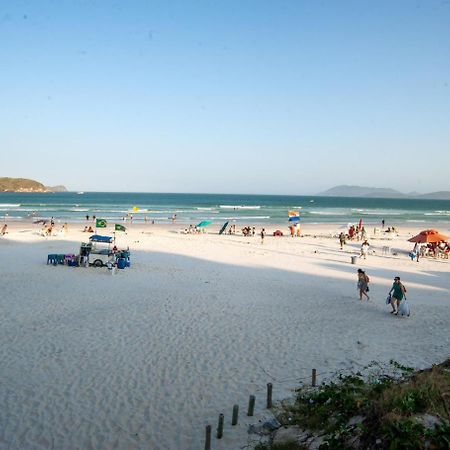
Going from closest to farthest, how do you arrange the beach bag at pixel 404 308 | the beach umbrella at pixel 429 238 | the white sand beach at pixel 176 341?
the white sand beach at pixel 176 341
the beach bag at pixel 404 308
the beach umbrella at pixel 429 238

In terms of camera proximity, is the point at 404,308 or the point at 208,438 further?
the point at 404,308

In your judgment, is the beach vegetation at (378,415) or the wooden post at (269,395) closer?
the beach vegetation at (378,415)

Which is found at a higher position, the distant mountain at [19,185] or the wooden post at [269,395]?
the distant mountain at [19,185]

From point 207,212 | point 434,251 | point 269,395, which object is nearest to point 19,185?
point 207,212

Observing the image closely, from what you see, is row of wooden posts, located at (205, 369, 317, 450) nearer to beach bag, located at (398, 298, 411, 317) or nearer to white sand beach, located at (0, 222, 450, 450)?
white sand beach, located at (0, 222, 450, 450)

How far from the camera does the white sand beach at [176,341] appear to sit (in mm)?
6352

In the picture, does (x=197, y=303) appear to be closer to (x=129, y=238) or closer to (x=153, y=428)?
(x=153, y=428)

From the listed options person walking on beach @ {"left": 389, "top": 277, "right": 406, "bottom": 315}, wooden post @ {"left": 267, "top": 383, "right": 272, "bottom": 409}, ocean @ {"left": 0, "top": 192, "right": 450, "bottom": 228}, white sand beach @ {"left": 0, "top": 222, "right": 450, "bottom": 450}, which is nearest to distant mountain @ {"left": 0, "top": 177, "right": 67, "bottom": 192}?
ocean @ {"left": 0, "top": 192, "right": 450, "bottom": 228}

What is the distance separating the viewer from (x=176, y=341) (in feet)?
31.3

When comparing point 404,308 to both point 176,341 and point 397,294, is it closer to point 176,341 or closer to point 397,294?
point 397,294

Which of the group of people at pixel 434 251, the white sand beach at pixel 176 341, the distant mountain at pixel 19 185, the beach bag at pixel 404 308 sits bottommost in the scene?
the white sand beach at pixel 176 341

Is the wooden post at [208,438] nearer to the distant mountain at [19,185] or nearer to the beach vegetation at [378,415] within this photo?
the beach vegetation at [378,415]

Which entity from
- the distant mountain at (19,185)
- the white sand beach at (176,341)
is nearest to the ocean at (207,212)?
the white sand beach at (176,341)

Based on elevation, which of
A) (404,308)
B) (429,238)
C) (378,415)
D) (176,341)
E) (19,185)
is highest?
(19,185)
